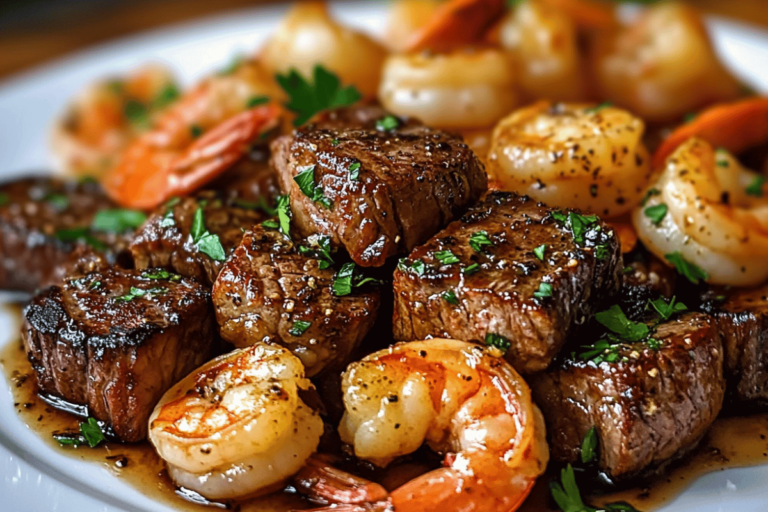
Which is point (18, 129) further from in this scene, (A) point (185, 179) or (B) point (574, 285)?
(B) point (574, 285)

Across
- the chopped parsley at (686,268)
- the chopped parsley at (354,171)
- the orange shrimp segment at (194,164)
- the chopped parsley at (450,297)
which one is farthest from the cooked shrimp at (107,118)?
the chopped parsley at (686,268)

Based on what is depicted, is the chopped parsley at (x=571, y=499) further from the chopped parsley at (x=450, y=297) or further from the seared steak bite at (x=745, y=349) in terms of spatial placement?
the seared steak bite at (x=745, y=349)

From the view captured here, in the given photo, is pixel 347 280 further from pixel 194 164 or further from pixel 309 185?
pixel 194 164

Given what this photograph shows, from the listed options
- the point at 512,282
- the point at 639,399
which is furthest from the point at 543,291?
the point at 639,399

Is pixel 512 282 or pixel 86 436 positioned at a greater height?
pixel 512 282

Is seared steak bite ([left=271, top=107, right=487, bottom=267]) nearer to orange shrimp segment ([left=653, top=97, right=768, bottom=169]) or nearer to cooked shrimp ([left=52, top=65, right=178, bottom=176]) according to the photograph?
orange shrimp segment ([left=653, top=97, right=768, bottom=169])

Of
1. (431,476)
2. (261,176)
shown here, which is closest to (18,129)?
(261,176)
